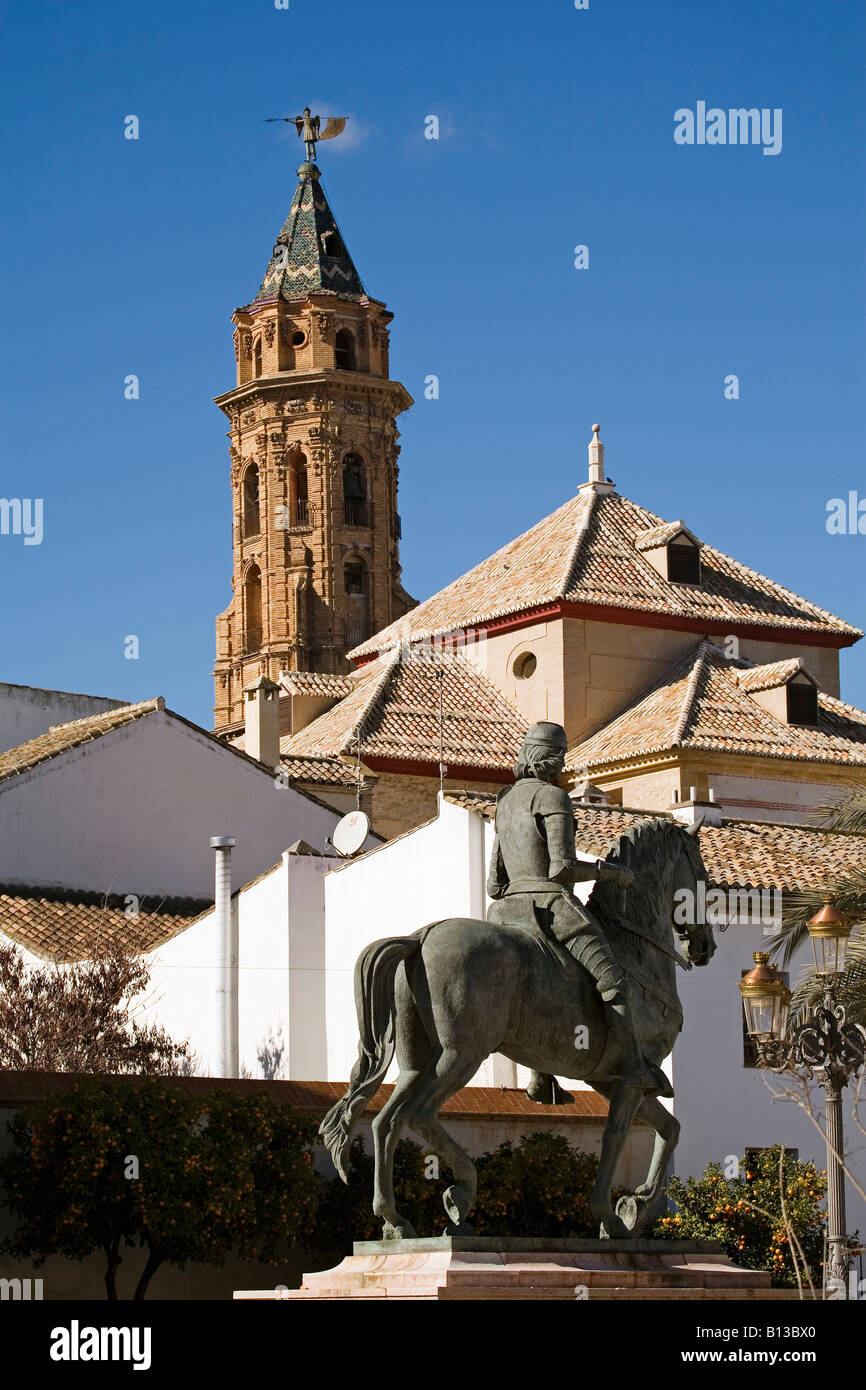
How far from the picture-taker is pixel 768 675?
43250 mm

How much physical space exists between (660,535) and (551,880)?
111 feet

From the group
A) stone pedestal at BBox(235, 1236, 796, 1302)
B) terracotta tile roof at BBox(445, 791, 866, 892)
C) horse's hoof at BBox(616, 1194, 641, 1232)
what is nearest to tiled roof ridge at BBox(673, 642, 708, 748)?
terracotta tile roof at BBox(445, 791, 866, 892)

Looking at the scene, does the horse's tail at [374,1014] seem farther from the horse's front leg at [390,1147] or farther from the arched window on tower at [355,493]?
the arched window on tower at [355,493]

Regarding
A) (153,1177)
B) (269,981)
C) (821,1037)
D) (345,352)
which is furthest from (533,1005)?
(345,352)

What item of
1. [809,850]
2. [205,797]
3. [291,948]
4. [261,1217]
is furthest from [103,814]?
[261,1217]

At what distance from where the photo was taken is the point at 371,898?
29.7m

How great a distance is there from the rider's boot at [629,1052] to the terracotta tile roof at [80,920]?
1793 centimetres

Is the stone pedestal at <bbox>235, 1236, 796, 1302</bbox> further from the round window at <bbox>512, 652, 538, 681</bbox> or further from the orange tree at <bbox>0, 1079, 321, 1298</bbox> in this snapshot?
the round window at <bbox>512, 652, 538, 681</bbox>

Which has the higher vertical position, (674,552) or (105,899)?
(674,552)

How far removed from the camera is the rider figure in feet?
45.3

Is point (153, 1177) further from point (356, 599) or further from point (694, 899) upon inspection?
point (356, 599)

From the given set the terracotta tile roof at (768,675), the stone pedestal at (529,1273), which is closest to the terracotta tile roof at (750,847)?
the terracotta tile roof at (768,675)
